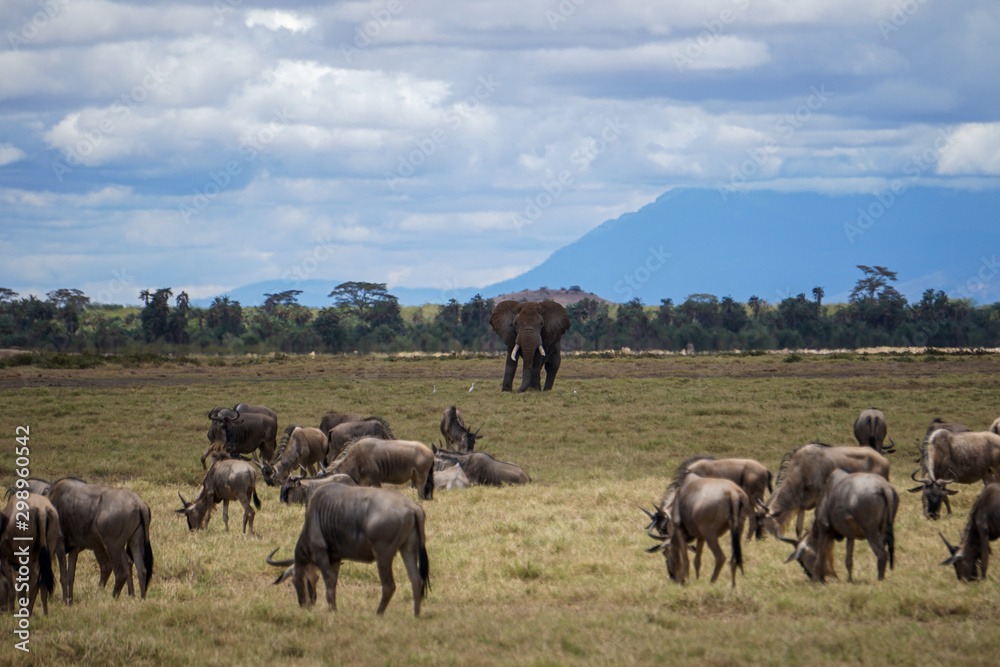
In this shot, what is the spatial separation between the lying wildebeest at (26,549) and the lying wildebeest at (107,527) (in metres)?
0.45

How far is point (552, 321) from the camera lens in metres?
36.6

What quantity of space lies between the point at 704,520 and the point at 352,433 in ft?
29.5

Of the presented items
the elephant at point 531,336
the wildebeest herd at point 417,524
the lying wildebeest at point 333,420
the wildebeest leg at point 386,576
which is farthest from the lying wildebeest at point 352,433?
the elephant at point 531,336

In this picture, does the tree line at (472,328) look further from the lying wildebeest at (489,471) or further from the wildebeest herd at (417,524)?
the wildebeest herd at (417,524)

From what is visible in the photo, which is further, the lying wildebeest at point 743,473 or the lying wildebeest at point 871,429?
the lying wildebeest at point 871,429

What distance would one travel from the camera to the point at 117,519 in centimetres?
911

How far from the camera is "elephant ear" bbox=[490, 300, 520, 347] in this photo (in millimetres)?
36281

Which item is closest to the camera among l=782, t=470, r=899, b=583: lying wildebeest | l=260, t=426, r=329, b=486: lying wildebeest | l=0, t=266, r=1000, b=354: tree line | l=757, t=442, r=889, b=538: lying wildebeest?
l=782, t=470, r=899, b=583: lying wildebeest

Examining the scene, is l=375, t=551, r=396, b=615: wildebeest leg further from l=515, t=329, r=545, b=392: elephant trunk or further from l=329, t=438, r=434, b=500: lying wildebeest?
l=515, t=329, r=545, b=392: elephant trunk

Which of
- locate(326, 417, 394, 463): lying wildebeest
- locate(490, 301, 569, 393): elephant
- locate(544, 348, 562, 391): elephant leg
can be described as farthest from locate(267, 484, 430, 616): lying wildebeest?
locate(544, 348, 562, 391): elephant leg

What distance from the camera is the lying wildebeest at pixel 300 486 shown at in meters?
11.6

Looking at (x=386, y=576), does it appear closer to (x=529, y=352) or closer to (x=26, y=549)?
(x=26, y=549)

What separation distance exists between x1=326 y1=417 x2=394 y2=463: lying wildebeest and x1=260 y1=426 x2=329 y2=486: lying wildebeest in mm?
184

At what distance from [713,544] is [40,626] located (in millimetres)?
6082
